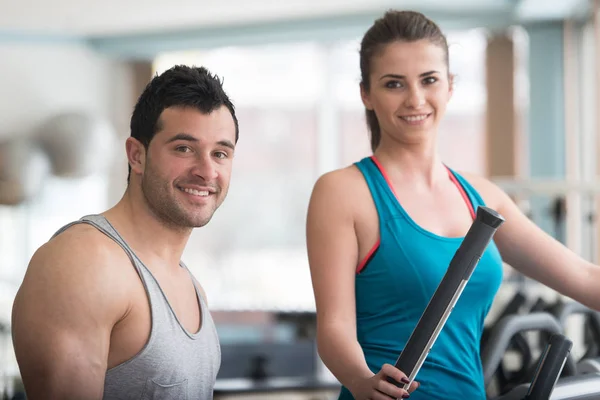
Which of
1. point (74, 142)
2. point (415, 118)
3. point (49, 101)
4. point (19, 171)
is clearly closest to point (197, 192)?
point (415, 118)

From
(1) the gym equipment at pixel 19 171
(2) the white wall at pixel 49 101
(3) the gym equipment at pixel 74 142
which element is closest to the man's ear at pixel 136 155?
(1) the gym equipment at pixel 19 171

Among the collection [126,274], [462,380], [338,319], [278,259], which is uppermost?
[126,274]

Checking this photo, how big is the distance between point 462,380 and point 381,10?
502cm

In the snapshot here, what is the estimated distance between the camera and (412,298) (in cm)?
131

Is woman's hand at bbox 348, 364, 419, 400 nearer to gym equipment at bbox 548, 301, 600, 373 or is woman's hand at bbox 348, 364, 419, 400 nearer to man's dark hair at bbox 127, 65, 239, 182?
man's dark hair at bbox 127, 65, 239, 182

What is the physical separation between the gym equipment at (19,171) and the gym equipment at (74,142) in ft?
0.53

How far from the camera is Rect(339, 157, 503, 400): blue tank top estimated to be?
131 cm

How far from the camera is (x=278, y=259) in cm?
723

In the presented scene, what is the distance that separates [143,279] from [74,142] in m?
4.93

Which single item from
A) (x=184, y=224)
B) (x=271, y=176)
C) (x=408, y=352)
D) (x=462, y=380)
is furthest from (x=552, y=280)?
(x=271, y=176)

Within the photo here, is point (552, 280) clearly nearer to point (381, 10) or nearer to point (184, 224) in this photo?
point (184, 224)

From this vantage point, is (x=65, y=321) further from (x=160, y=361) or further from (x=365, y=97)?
(x=365, y=97)

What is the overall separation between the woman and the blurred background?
298cm

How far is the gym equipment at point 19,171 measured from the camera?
222 inches
